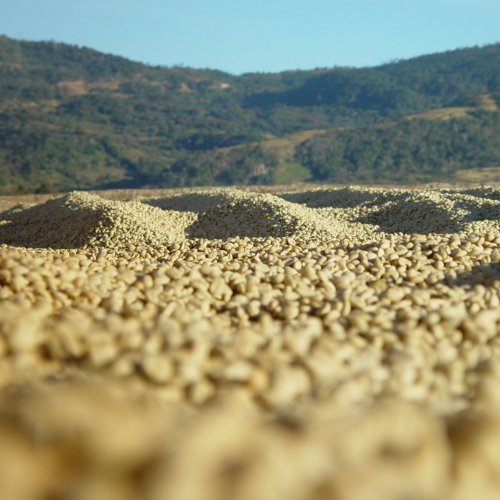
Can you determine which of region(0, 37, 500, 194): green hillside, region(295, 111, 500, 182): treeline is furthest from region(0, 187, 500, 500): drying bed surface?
region(295, 111, 500, 182): treeline

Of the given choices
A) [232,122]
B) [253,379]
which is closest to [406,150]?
[232,122]

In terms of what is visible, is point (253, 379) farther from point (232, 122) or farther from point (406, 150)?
point (232, 122)

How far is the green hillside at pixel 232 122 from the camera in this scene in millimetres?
45594

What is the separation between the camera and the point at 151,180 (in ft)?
157

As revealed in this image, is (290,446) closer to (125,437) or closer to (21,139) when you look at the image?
(125,437)

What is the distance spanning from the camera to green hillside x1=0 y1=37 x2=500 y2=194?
4559cm

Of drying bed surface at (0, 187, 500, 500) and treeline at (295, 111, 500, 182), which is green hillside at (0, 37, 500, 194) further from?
drying bed surface at (0, 187, 500, 500)

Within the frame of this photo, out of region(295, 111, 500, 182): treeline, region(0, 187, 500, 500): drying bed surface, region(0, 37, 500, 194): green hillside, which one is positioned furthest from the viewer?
region(0, 37, 500, 194): green hillside

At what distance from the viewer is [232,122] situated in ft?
267

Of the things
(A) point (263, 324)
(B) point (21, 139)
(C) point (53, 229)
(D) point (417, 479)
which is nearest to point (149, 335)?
(A) point (263, 324)

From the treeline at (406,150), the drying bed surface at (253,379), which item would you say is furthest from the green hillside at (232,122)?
the drying bed surface at (253,379)

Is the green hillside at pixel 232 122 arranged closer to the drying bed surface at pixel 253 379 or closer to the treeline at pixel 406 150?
the treeline at pixel 406 150

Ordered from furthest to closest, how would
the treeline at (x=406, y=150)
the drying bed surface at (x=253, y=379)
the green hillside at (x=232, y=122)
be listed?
the green hillside at (x=232, y=122) < the treeline at (x=406, y=150) < the drying bed surface at (x=253, y=379)

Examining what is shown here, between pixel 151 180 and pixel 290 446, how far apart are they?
4895 centimetres
